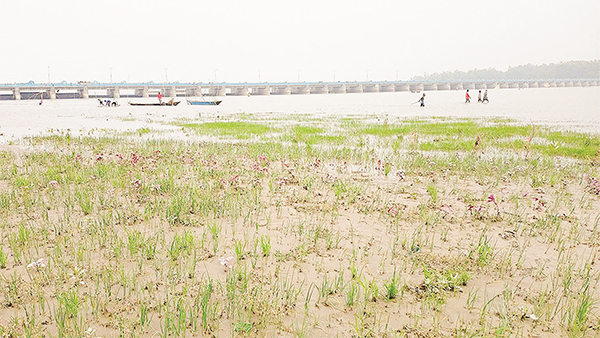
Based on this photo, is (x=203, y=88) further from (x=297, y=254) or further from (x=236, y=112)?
(x=297, y=254)

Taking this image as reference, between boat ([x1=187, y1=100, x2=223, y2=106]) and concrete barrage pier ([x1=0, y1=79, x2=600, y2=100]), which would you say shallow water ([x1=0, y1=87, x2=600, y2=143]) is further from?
concrete barrage pier ([x1=0, y1=79, x2=600, y2=100])

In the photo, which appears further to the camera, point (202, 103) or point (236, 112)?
point (202, 103)

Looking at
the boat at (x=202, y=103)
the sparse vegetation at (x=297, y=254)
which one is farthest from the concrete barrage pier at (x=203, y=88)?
the sparse vegetation at (x=297, y=254)

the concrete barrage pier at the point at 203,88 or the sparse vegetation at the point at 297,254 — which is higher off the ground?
the concrete barrage pier at the point at 203,88

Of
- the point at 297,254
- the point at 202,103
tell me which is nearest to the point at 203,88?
the point at 202,103

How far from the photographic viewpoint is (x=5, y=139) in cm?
1778

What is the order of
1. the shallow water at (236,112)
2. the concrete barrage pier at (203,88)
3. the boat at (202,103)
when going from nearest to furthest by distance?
the shallow water at (236,112) < the boat at (202,103) < the concrete barrage pier at (203,88)

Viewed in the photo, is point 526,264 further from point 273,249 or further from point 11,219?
point 11,219

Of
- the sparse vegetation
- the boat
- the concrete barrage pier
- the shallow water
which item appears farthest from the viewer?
the concrete barrage pier

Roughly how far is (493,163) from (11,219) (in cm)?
1251

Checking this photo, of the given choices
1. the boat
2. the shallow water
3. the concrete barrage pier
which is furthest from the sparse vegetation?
the concrete barrage pier

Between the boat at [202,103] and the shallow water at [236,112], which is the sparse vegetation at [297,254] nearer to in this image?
the shallow water at [236,112]

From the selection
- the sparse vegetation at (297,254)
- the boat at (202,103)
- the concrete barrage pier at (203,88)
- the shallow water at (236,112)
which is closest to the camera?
the sparse vegetation at (297,254)

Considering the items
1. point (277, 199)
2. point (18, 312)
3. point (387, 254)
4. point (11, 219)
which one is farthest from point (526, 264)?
point (11, 219)
